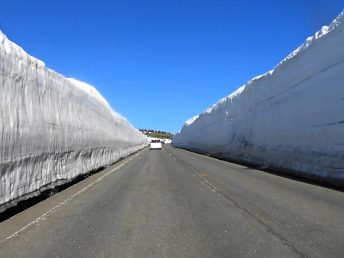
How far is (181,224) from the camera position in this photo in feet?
26.0

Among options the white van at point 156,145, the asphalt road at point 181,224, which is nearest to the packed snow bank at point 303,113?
→ the asphalt road at point 181,224

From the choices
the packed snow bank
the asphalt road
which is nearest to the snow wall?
the asphalt road

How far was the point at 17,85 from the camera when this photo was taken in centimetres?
1052

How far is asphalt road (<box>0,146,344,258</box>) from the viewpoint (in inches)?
245

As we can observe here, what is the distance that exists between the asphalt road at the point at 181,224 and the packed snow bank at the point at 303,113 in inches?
145

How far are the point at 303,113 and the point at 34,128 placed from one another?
490 inches

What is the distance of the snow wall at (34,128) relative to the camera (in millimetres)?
9312

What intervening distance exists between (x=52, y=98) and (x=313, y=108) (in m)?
10.1

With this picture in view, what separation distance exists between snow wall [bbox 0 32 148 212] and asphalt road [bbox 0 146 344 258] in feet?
2.15

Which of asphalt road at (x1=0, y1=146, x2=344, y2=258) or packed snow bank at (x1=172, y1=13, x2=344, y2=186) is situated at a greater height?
packed snow bank at (x1=172, y1=13, x2=344, y2=186)

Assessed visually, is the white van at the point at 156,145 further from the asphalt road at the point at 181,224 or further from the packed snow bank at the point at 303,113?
the asphalt road at the point at 181,224

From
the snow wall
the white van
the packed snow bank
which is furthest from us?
the white van

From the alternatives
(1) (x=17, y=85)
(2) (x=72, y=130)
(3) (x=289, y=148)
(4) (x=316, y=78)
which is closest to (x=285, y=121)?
(3) (x=289, y=148)

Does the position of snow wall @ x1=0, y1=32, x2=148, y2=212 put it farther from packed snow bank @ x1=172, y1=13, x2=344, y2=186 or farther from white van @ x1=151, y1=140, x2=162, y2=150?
white van @ x1=151, y1=140, x2=162, y2=150
